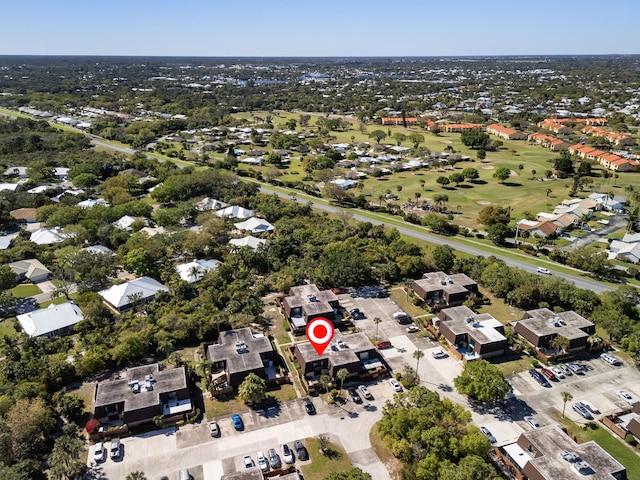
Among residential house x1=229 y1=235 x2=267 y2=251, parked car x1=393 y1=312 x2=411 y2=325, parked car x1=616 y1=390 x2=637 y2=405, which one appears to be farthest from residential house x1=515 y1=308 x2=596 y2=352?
residential house x1=229 y1=235 x2=267 y2=251

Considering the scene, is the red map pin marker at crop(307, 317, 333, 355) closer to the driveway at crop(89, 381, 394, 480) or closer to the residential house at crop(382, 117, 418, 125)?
the driveway at crop(89, 381, 394, 480)

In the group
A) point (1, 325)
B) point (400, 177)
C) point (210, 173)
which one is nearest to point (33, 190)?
point (210, 173)

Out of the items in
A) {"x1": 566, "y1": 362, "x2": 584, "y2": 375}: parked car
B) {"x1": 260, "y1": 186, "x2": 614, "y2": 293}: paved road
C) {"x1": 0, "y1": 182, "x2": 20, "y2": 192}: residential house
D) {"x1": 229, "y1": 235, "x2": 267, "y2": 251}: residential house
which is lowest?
{"x1": 566, "y1": 362, "x2": 584, "y2": 375}: parked car

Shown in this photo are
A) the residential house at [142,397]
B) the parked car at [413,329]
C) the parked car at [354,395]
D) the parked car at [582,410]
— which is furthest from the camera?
the parked car at [413,329]

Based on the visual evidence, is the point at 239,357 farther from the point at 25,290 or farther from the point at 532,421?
the point at 25,290

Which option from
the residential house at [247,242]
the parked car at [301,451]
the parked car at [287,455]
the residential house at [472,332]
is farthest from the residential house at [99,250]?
the residential house at [472,332]

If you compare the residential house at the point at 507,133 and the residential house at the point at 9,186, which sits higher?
the residential house at the point at 507,133

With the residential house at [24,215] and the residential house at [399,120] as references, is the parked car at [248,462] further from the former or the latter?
the residential house at [399,120]
